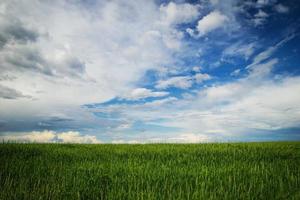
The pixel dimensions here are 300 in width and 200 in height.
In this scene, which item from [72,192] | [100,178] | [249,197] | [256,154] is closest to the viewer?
[249,197]

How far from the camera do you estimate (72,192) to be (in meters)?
5.93

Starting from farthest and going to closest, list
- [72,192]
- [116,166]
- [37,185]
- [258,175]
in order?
[116,166]
[258,175]
[37,185]
[72,192]

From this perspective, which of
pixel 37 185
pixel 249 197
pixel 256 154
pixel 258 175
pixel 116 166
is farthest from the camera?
pixel 256 154

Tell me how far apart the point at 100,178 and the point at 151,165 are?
214 centimetres

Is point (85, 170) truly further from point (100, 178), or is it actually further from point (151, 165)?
point (151, 165)

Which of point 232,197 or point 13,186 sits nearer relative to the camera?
point 232,197

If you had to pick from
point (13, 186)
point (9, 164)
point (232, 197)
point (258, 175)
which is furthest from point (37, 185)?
point (258, 175)

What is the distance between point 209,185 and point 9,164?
6203 mm

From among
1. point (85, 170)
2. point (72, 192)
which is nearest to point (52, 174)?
point (85, 170)

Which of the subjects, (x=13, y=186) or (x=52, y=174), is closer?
(x=13, y=186)

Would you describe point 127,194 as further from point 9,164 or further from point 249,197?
point 9,164

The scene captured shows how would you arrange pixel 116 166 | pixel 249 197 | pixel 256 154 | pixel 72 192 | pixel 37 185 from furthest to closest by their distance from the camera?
pixel 256 154 → pixel 116 166 → pixel 37 185 → pixel 72 192 → pixel 249 197

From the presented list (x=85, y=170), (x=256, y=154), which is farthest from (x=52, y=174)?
(x=256, y=154)

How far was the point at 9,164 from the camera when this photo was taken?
→ 8.72 metres
